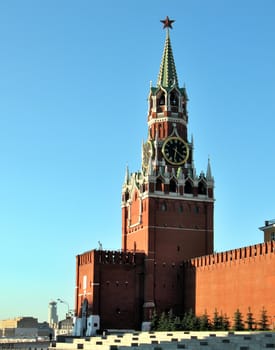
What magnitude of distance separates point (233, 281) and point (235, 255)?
225 cm

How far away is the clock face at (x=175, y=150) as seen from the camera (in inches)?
3233

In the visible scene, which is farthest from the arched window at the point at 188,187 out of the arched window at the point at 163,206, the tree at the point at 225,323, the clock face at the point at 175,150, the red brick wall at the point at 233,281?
the tree at the point at 225,323

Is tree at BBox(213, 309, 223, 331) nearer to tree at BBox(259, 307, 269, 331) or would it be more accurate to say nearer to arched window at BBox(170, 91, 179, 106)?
tree at BBox(259, 307, 269, 331)

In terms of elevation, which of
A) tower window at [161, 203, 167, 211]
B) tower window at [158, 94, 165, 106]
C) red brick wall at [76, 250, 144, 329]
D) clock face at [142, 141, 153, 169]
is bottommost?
red brick wall at [76, 250, 144, 329]

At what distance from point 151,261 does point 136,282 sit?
2571mm

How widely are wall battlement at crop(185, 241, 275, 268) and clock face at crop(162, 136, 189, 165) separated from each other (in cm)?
1157

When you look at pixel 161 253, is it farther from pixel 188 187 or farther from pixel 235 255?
pixel 235 255

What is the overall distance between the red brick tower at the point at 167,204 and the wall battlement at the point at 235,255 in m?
2.79

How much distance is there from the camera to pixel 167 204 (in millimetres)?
78938

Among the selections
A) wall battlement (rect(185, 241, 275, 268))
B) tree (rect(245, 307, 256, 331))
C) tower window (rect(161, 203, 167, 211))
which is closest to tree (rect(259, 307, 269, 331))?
tree (rect(245, 307, 256, 331))

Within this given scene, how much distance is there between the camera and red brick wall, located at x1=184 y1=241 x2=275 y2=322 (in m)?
62.1

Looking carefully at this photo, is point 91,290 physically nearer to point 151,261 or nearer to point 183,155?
point 151,261

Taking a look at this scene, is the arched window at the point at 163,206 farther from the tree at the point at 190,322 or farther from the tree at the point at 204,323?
the tree at the point at 204,323

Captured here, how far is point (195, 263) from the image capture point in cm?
7456
